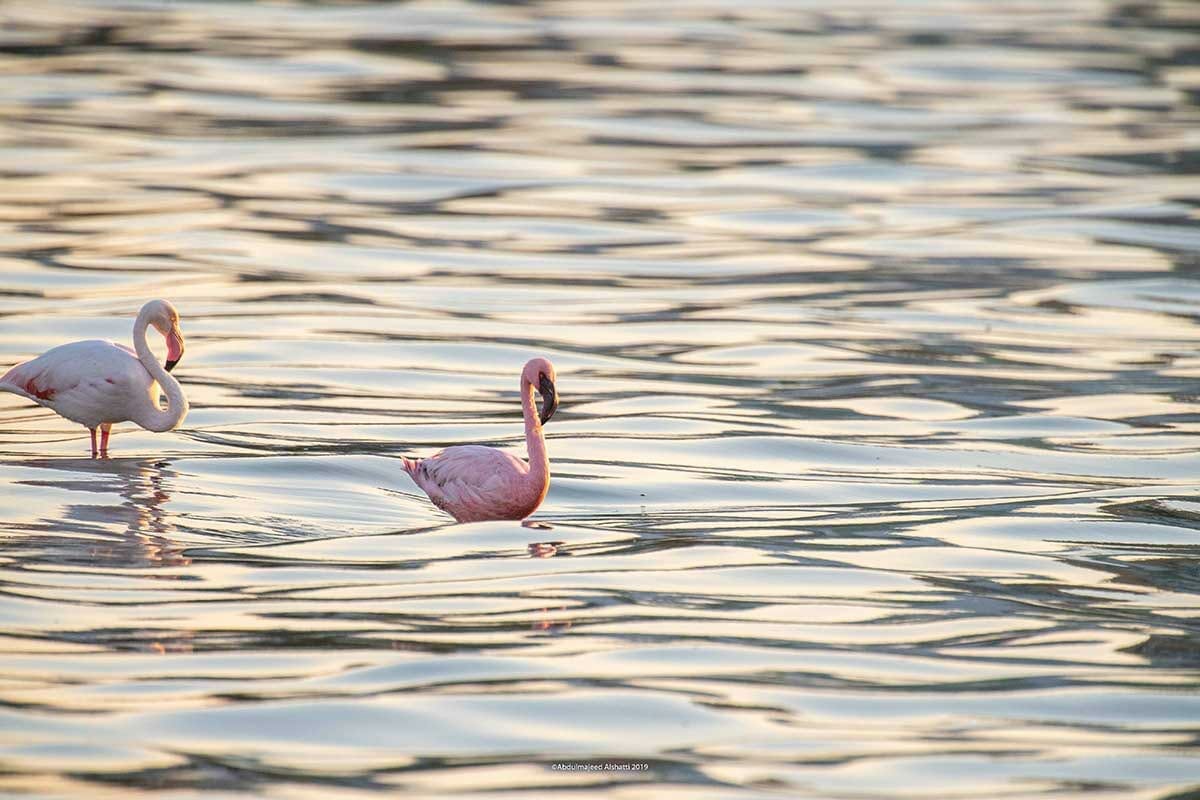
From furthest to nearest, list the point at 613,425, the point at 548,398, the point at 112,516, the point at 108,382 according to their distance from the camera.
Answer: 1. the point at 613,425
2. the point at 108,382
3. the point at 548,398
4. the point at 112,516

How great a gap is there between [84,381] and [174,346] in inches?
21.7

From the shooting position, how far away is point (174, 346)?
11.2 metres

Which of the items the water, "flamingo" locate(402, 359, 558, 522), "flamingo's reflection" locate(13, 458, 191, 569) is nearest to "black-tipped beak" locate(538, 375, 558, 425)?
"flamingo" locate(402, 359, 558, 522)

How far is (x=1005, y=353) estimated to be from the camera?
14.4m

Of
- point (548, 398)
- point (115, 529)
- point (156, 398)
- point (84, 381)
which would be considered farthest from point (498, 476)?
point (84, 381)

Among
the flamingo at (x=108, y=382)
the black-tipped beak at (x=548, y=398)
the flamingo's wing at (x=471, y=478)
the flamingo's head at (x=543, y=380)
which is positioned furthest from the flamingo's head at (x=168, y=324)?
the black-tipped beak at (x=548, y=398)

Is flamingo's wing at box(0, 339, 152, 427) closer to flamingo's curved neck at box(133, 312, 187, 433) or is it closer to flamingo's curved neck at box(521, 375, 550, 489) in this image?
flamingo's curved neck at box(133, 312, 187, 433)

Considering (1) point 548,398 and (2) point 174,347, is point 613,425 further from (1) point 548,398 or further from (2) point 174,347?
(2) point 174,347

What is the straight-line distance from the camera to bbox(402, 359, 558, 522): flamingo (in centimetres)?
974

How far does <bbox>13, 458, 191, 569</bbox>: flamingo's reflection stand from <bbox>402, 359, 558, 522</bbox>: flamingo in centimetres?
136

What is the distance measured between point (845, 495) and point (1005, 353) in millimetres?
4127

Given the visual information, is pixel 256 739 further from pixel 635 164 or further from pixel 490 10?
pixel 490 10

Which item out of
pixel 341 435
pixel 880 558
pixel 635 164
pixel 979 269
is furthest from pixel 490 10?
pixel 880 558

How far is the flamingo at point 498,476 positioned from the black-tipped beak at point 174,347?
1995 mm
